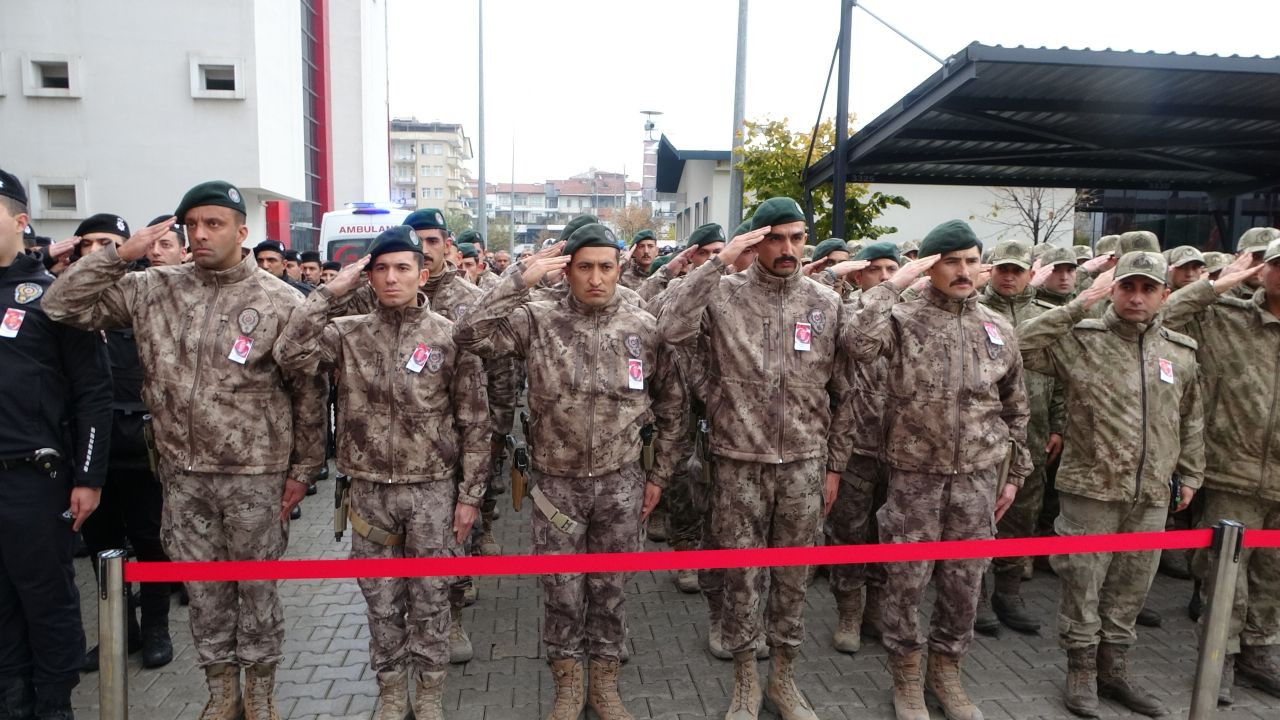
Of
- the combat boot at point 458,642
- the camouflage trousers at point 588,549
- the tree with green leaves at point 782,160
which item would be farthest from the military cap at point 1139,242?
the tree with green leaves at point 782,160

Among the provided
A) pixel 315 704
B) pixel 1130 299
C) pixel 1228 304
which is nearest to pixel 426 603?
pixel 315 704

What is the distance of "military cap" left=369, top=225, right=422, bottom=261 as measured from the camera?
3.69 metres

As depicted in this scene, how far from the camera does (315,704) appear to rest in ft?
13.2

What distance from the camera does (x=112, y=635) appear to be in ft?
9.68

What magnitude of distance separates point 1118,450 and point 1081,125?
7738 mm

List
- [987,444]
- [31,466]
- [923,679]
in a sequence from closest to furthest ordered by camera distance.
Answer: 1. [31,466]
2. [987,444]
3. [923,679]

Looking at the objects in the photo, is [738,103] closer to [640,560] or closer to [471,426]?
[471,426]

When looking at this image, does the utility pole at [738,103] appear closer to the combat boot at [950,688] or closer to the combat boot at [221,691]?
the combat boot at [950,688]

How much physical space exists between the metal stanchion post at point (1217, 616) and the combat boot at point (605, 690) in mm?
2541

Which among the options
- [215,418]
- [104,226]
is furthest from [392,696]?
[104,226]

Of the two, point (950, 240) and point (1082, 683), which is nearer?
point (950, 240)

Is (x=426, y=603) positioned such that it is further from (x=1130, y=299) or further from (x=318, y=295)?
(x=1130, y=299)

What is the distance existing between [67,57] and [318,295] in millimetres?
18477

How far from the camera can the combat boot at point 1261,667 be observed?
426cm
